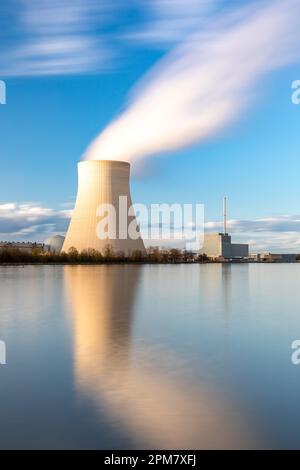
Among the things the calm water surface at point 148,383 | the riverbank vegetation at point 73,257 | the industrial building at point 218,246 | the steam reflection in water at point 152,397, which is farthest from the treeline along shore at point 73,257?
the steam reflection in water at point 152,397

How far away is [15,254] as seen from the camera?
44.8 metres

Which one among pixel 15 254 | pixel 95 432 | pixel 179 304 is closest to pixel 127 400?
pixel 95 432

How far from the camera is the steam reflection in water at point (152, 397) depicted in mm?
2680

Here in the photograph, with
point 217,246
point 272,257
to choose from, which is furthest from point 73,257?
point 272,257

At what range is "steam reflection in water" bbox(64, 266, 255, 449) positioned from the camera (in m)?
2.68

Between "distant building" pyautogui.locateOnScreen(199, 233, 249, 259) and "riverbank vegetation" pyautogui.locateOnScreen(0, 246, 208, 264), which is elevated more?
"distant building" pyautogui.locateOnScreen(199, 233, 249, 259)

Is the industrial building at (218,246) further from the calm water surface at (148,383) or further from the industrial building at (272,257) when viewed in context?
the calm water surface at (148,383)

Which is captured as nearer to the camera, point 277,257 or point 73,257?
point 73,257

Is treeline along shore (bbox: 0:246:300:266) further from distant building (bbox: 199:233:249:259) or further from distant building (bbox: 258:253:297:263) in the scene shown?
distant building (bbox: 258:253:297:263)

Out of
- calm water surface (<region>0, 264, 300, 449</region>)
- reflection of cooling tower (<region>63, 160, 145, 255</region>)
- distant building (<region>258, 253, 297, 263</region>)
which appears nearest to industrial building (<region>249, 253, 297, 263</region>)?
distant building (<region>258, 253, 297, 263</region>)

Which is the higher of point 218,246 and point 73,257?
point 218,246

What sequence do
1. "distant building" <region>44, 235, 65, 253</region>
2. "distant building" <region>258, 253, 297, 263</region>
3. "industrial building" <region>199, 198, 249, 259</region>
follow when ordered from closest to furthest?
"distant building" <region>44, 235, 65, 253</region> < "industrial building" <region>199, 198, 249, 259</region> < "distant building" <region>258, 253, 297, 263</region>

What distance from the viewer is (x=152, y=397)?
3355mm

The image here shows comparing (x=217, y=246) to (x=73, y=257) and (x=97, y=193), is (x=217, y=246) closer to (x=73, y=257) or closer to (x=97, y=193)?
(x=73, y=257)
